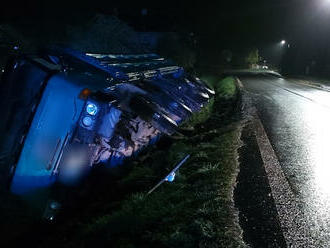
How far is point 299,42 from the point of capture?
4866cm

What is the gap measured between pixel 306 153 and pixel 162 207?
362 cm

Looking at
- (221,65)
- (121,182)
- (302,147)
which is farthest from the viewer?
(221,65)

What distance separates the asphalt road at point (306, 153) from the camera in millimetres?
4152

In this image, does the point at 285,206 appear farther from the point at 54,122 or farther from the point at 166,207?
the point at 54,122

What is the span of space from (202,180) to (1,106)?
11.0ft

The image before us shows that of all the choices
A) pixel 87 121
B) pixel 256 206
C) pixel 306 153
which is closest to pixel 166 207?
pixel 256 206

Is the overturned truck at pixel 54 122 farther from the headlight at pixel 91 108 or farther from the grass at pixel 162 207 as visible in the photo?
the grass at pixel 162 207

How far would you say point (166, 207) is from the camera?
177 inches

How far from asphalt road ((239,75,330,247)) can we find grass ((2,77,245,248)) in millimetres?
865

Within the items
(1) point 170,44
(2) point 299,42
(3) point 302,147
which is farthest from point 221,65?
(3) point 302,147

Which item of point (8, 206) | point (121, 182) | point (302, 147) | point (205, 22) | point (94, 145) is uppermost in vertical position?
point (205, 22)

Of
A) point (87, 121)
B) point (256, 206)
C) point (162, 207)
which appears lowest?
point (162, 207)

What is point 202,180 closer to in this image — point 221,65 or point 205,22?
point 205,22

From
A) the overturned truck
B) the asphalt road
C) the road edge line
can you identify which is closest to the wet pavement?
the road edge line
